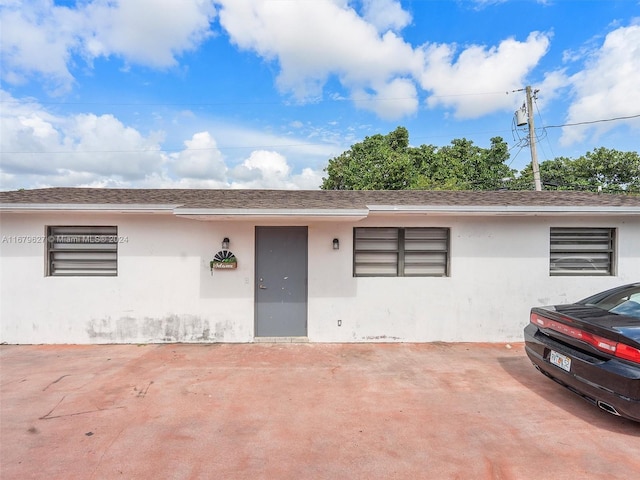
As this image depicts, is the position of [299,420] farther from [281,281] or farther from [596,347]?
[596,347]

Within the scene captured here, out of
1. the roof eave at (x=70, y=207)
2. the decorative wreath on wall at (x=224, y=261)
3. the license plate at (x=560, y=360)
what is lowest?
the license plate at (x=560, y=360)

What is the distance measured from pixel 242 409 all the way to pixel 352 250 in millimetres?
3310

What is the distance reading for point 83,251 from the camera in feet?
19.5

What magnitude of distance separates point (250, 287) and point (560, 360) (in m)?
4.68

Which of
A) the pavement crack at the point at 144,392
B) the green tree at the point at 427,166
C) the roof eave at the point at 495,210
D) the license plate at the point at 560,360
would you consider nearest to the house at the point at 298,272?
the roof eave at the point at 495,210

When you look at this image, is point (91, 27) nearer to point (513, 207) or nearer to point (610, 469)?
point (513, 207)

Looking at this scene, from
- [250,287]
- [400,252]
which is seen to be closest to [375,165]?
[400,252]

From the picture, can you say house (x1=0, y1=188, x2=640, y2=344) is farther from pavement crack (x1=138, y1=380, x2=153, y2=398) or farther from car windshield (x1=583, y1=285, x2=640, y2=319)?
car windshield (x1=583, y1=285, x2=640, y2=319)

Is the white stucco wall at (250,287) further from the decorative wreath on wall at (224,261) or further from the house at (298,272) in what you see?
the decorative wreath on wall at (224,261)

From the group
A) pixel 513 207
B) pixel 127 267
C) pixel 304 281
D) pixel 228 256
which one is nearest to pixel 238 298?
pixel 228 256

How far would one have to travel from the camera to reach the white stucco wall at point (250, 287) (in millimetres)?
5797

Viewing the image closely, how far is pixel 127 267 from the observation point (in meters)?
5.84

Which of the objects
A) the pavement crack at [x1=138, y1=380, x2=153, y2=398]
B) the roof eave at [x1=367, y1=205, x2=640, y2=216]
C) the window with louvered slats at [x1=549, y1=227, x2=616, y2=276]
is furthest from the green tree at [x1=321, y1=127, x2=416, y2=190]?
the pavement crack at [x1=138, y1=380, x2=153, y2=398]

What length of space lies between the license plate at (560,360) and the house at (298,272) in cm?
254
